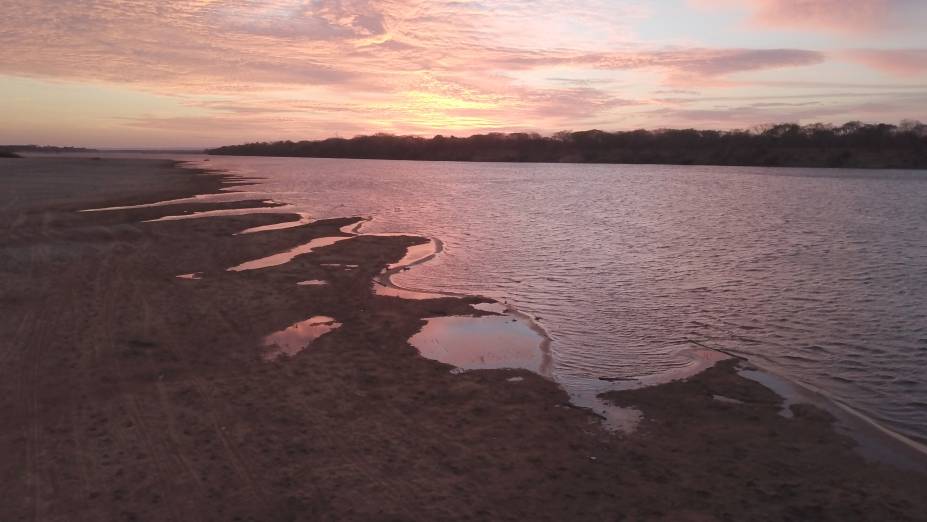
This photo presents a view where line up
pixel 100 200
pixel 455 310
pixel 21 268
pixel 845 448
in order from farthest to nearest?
pixel 100 200 < pixel 21 268 < pixel 455 310 < pixel 845 448

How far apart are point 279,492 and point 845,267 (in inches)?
757

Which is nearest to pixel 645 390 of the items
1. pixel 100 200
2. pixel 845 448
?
pixel 845 448

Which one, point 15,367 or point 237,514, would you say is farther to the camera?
point 15,367

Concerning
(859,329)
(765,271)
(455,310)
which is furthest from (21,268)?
(765,271)

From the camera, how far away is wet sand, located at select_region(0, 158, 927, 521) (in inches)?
213

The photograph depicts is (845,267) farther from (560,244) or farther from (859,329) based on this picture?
(560,244)

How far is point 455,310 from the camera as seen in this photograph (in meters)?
13.0

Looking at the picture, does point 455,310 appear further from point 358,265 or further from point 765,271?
point 765,271

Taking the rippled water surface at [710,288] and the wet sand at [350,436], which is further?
the rippled water surface at [710,288]

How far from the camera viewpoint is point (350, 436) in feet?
22.0

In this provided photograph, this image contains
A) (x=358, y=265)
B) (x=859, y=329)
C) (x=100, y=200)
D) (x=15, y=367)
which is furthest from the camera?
(x=100, y=200)

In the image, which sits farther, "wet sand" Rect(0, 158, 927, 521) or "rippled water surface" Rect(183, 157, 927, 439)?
"rippled water surface" Rect(183, 157, 927, 439)

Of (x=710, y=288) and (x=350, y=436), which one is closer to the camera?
(x=350, y=436)

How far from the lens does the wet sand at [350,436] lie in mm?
5418
